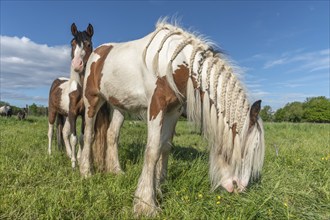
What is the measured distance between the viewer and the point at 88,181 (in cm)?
371

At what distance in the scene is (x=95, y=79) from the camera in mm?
4180

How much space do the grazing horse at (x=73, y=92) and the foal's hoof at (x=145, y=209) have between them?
7.43 feet

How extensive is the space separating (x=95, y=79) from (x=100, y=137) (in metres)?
0.99

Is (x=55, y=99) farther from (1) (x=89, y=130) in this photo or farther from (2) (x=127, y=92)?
(2) (x=127, y=92)

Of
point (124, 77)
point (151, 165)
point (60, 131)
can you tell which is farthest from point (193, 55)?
point (60, 131)

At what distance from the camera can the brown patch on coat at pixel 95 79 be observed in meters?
4.12

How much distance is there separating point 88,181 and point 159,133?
4.42ft

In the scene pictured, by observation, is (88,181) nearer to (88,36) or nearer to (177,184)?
(177,184)

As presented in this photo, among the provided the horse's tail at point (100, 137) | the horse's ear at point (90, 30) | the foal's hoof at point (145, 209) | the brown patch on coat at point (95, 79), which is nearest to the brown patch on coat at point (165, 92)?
the foal's hoof at point (145, 209)

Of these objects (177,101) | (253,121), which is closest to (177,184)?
(177,101)

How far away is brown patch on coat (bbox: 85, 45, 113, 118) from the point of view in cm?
412

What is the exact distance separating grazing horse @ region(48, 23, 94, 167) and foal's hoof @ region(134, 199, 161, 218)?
2264mm

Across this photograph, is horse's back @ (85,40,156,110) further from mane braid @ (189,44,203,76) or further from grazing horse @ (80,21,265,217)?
mane braid @ (189,44,203,76)

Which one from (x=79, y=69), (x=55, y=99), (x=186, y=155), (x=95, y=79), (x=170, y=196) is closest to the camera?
(x=170, y=196)
